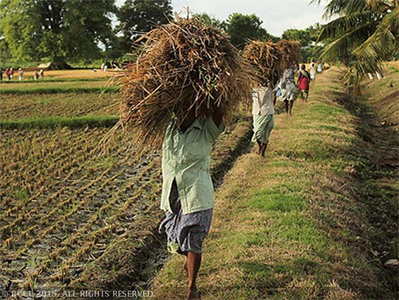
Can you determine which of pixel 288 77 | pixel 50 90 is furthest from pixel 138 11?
pixel 288 77

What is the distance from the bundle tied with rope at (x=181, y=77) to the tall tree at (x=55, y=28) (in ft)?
115

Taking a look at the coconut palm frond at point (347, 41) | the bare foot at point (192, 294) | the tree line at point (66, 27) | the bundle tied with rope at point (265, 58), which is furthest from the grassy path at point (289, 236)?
the tree line at point (66, 27)

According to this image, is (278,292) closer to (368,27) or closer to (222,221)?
(222,221)

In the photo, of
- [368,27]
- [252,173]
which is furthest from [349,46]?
[252,173]

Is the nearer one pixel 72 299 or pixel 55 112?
pixel 72 299

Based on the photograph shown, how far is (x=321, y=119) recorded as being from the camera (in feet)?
36.6

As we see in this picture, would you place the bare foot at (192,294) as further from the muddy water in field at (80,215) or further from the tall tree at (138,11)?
the tall tree at (138,11)

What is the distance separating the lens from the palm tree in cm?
1020

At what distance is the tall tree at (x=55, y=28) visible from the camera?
36.4m

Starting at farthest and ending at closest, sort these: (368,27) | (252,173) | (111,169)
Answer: (368,27)
(111,169)
(252,173)

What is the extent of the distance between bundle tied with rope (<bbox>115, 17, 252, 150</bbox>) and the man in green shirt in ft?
0.34

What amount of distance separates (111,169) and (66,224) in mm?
2409

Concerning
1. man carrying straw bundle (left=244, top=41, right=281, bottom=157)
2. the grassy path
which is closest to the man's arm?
the grassy path

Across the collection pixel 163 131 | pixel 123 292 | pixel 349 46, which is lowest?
pixel 123 292
